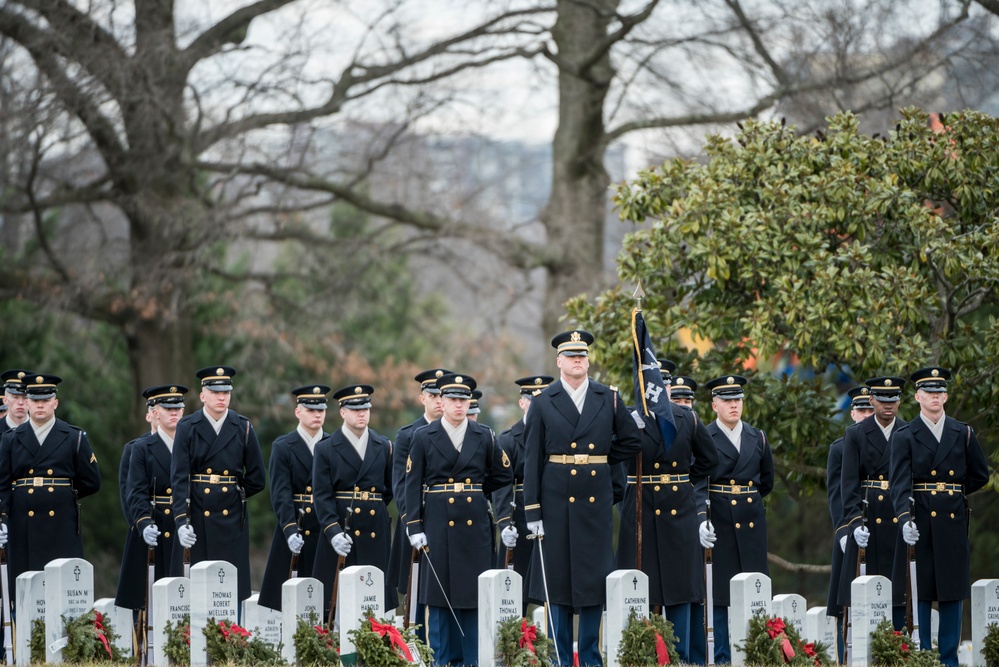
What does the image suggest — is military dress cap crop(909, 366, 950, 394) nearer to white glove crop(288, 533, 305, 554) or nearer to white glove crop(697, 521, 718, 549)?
white glove crop(697, 521, 718, 549)

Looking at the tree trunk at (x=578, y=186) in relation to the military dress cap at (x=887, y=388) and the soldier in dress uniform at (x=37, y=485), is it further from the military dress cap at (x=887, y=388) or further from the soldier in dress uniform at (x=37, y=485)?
the soldier in dress uniform at (x=37, y=485)

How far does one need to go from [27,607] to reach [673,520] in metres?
5.10

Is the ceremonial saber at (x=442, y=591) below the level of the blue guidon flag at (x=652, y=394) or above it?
below

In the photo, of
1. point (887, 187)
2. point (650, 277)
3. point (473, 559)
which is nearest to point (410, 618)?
point (473, 559)

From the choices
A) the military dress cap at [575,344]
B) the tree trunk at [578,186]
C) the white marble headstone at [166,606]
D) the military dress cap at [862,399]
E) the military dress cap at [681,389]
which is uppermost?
the tree trunk at [578,186]

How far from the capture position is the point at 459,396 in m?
10.8

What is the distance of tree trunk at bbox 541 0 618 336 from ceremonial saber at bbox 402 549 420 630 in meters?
9.94

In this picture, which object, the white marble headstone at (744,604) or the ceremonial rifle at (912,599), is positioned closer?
the white marble headstone at (744,604)

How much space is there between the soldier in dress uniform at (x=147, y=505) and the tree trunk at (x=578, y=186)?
381 inches

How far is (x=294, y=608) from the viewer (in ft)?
33.8

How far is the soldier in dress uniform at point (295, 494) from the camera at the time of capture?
38.7 ft

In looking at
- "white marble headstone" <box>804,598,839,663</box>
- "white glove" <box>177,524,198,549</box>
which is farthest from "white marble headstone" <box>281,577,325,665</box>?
"white marble headstone" <box>804,598,839,663</box>

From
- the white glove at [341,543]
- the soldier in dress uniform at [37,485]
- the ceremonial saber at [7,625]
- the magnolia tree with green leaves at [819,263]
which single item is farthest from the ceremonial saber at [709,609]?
the ceremonial saber at [7,625]

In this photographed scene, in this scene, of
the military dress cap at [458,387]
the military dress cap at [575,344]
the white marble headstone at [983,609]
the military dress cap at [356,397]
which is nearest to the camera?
the military dress cap at [575,344]
